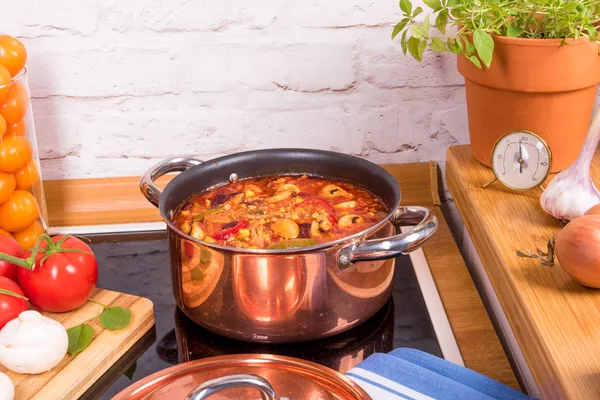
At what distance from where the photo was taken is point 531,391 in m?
1.08

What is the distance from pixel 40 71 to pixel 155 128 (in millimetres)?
237

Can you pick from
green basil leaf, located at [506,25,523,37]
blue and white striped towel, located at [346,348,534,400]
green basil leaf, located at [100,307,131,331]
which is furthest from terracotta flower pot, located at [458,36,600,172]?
green basil leaf, located at [100,307,131,331]

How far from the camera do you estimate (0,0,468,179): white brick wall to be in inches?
57.1

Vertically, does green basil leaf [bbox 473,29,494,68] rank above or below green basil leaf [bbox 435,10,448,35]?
below

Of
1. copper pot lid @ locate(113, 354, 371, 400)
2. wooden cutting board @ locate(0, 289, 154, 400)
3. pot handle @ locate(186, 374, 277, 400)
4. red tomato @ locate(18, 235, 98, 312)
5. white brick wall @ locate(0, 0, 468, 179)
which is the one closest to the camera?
pot handle @ locate(186, 374, 277, 400)

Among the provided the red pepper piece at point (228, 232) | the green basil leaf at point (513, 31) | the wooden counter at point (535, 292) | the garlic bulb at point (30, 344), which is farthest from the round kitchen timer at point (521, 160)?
the garlic bulb at point (30, 344)

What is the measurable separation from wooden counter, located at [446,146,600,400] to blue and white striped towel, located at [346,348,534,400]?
63 mm

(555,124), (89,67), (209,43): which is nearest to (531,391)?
(555,124)

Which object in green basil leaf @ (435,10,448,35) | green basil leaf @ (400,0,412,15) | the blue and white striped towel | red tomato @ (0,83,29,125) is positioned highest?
green basil leaf @ (400,0,412,15)

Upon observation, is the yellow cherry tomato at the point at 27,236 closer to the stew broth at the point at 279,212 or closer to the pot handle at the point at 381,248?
the stew broth at the point at 279,212

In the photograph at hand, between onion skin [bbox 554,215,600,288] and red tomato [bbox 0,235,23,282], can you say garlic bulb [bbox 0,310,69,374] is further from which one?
onion skin [bbox 554,215,600,288]

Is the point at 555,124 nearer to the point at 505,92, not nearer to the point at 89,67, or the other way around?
the point at 505,92

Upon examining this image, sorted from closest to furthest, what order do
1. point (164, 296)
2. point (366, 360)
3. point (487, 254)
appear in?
point (366, 360) → point (487, 254) → point (164, 296)

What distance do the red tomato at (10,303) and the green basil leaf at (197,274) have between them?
24cm
